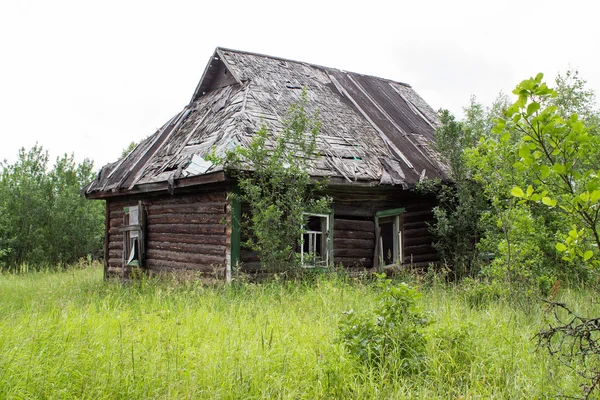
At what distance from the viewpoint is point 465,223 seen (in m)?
10.9

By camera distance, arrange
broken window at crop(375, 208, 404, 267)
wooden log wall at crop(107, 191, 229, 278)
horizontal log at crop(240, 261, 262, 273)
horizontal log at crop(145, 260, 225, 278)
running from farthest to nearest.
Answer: broken window at crop(375, 208, 404, 267), wooden log wall at crop(107, 191, 229, 278), horizontal log at crop(145, 260, 225, 278), horizontal log at crop(240, 261, 262, 273)

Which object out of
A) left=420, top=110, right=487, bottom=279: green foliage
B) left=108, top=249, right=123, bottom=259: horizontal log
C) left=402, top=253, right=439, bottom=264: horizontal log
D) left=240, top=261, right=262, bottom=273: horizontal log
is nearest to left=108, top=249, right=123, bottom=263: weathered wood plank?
left=108, top=249, right=123, bottom=259: horizontal log

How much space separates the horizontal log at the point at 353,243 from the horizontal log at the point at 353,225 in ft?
0.75

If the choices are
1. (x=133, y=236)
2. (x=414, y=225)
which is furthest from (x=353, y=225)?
(x=133, y=236)

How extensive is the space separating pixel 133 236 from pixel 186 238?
2.65m

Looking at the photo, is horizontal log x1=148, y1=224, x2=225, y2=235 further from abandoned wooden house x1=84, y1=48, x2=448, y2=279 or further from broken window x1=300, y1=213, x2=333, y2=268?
broken window x1=300, y1=213, x2=333, y2=268

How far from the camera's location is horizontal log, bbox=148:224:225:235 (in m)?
9.76

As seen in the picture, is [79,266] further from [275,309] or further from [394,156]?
[275,309]

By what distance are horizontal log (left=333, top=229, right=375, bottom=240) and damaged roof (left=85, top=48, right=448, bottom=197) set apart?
47.9 inches

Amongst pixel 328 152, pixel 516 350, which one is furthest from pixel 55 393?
pixel 328 152

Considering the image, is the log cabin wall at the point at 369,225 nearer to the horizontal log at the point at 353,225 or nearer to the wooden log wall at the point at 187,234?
the horizontal log at the point at 353,225

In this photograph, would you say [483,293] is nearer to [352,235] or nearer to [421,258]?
[352,235]

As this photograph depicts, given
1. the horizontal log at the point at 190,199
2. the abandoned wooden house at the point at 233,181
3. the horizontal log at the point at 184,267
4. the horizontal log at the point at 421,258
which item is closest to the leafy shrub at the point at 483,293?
the abandoned wooden house at the point at 233,181

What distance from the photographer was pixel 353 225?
11.0 metres
